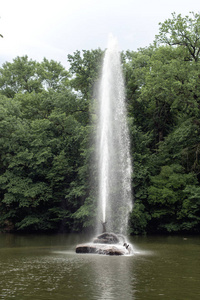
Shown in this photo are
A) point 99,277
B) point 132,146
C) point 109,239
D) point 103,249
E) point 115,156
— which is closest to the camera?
point 99,277

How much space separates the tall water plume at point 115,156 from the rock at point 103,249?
9430 mm

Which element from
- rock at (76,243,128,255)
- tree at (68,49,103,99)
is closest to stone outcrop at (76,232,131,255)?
rock at (76,243,128,255)

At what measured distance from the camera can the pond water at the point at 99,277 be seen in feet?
32.0

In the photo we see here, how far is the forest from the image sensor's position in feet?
101

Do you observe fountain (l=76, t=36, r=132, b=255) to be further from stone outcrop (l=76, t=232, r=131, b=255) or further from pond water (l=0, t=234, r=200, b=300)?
pond water (l=0, t=234, r=200, b=300)

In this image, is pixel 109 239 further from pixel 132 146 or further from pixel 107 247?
pixel 132 146

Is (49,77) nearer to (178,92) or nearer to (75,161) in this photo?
(75,161)

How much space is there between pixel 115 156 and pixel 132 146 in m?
2.83

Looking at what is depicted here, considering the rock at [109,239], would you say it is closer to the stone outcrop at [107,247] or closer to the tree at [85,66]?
the stone outcrop at [107,247]

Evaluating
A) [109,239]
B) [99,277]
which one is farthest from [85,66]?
[99,277]

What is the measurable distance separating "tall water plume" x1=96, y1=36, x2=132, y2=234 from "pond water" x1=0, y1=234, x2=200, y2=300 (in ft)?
39.3

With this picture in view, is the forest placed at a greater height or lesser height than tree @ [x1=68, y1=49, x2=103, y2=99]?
lesser

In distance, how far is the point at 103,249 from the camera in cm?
1739

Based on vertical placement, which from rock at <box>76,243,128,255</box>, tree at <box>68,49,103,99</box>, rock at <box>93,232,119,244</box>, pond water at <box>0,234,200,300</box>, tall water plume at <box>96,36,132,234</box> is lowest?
pond water at <box>0,234,200,300</box>
